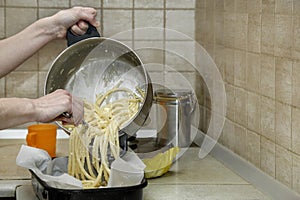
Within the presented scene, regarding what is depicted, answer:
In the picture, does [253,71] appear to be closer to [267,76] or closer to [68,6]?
[267,76]

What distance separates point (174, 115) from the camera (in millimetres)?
1966

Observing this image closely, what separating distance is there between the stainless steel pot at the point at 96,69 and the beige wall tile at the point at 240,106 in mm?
287

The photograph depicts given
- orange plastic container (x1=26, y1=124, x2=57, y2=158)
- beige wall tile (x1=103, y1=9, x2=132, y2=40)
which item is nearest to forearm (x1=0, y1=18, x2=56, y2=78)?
orange plastic container (x1=26, y1=124, x2=57, y2=158)

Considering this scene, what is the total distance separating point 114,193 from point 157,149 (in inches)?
14.4

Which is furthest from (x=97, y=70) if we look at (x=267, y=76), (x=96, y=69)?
(x=267, y=76)

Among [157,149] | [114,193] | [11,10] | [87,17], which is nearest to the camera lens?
[114,193]

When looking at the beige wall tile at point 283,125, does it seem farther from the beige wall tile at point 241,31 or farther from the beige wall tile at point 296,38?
the beige wall tile at point 241,31

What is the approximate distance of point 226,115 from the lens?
2170 millimetres

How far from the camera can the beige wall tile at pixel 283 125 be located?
165 cm

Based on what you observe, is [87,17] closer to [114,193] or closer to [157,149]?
[157,149]

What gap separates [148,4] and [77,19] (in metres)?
0.60

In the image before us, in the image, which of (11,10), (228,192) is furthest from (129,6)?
(228,192)

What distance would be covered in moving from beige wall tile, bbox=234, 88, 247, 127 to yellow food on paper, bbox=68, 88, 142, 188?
0.42 meters

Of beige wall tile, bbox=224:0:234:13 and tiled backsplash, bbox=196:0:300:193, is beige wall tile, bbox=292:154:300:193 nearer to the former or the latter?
tiled backsplash, bbox=196:0:300:193
